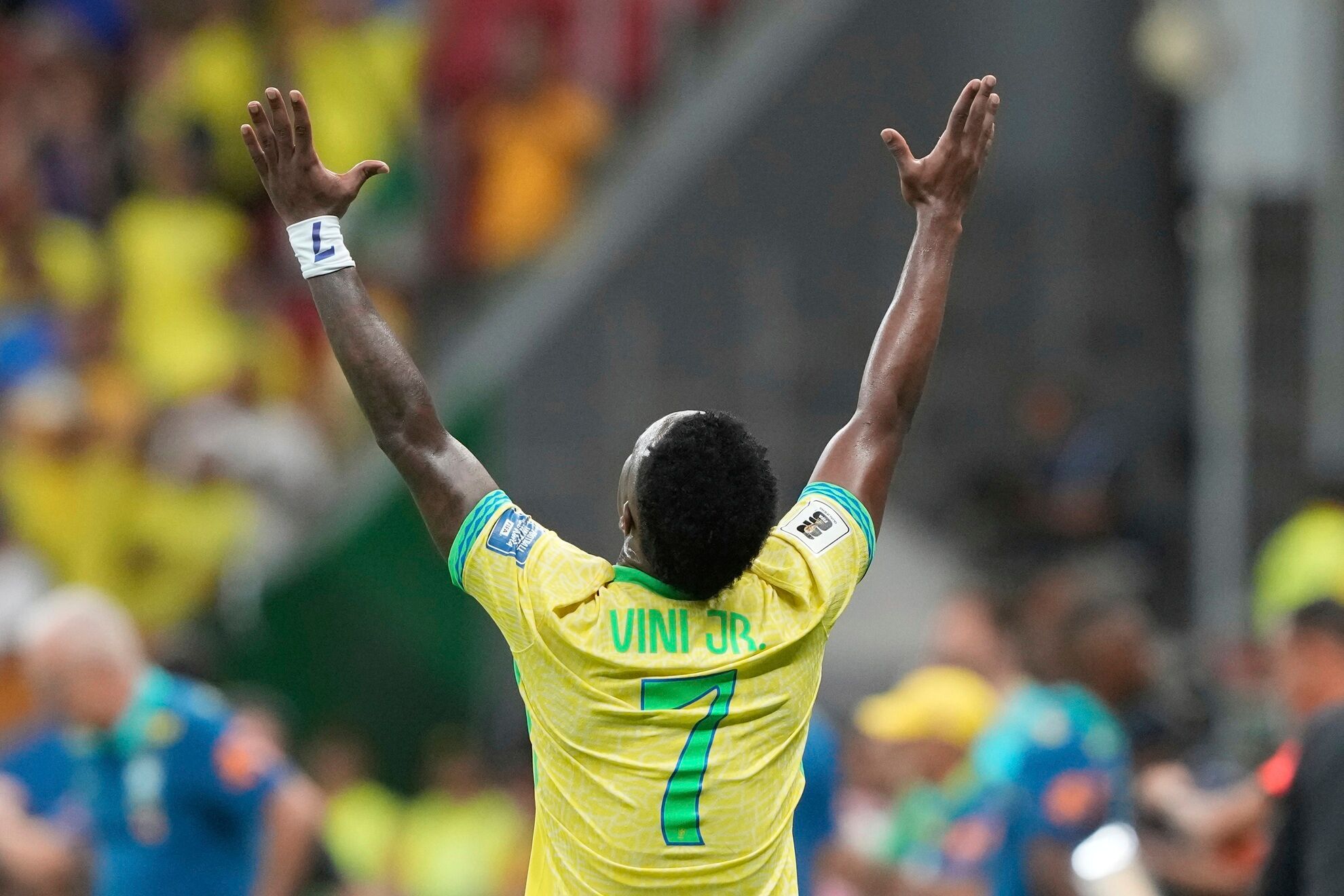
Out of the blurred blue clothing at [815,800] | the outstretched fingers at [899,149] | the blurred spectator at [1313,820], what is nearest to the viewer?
the outstretched fingers at [899,149]

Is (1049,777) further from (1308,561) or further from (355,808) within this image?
(355,808)

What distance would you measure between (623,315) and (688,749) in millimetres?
8658

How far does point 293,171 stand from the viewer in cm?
416

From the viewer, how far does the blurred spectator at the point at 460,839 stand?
10.9 meters

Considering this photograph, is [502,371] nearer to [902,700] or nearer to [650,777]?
[902,700]

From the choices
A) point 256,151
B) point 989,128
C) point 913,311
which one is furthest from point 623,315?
point 256,151

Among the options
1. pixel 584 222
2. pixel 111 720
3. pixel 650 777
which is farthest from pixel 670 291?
pixel 650 777

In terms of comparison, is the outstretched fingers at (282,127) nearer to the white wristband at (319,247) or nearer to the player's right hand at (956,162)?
the white wristband at (319,247)

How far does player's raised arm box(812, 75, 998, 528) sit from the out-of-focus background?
22.0 ft

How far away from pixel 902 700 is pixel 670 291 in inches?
188

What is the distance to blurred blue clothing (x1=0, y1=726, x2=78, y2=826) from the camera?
340 inches

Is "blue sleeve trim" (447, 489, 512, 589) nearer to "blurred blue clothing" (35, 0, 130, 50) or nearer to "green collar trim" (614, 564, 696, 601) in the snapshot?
"green collar trim" (614, 564, 696, 601)

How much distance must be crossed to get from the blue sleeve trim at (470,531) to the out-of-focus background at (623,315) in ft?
23.4

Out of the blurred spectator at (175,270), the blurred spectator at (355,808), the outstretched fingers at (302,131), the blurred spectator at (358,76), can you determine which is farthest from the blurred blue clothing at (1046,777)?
the blurred spectator at (358,76)
